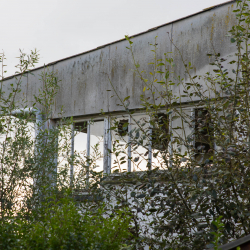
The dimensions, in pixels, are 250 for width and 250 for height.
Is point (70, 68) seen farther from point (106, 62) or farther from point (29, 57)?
point (29, 57)

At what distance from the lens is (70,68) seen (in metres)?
6.34

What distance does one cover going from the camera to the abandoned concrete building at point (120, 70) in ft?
15.1

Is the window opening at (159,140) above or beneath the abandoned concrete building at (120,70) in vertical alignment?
beneath

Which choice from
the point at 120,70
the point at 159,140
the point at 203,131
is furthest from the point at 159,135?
the point at 120,70

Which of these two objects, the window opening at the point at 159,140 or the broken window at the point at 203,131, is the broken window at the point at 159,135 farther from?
the broken window at the point at 203,131

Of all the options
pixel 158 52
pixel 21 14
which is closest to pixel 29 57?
pixel 158 52

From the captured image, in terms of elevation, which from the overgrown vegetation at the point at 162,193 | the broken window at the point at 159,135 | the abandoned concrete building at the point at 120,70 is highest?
the abandoned concrete building at the point at 120,70

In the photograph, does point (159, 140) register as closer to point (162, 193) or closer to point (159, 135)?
point (159, 135)

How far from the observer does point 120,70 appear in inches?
220

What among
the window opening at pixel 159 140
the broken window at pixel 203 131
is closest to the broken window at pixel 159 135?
the window opening at pixel 159 140

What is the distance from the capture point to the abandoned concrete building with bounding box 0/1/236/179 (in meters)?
4.61

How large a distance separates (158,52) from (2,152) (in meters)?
2.66

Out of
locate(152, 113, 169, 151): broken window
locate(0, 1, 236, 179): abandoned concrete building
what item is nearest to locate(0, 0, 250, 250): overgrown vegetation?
locate(152, 113, 169, 151): broken window

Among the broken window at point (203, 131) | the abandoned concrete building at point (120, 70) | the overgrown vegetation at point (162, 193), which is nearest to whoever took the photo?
the overgrown vegetation at point (162, 193)
